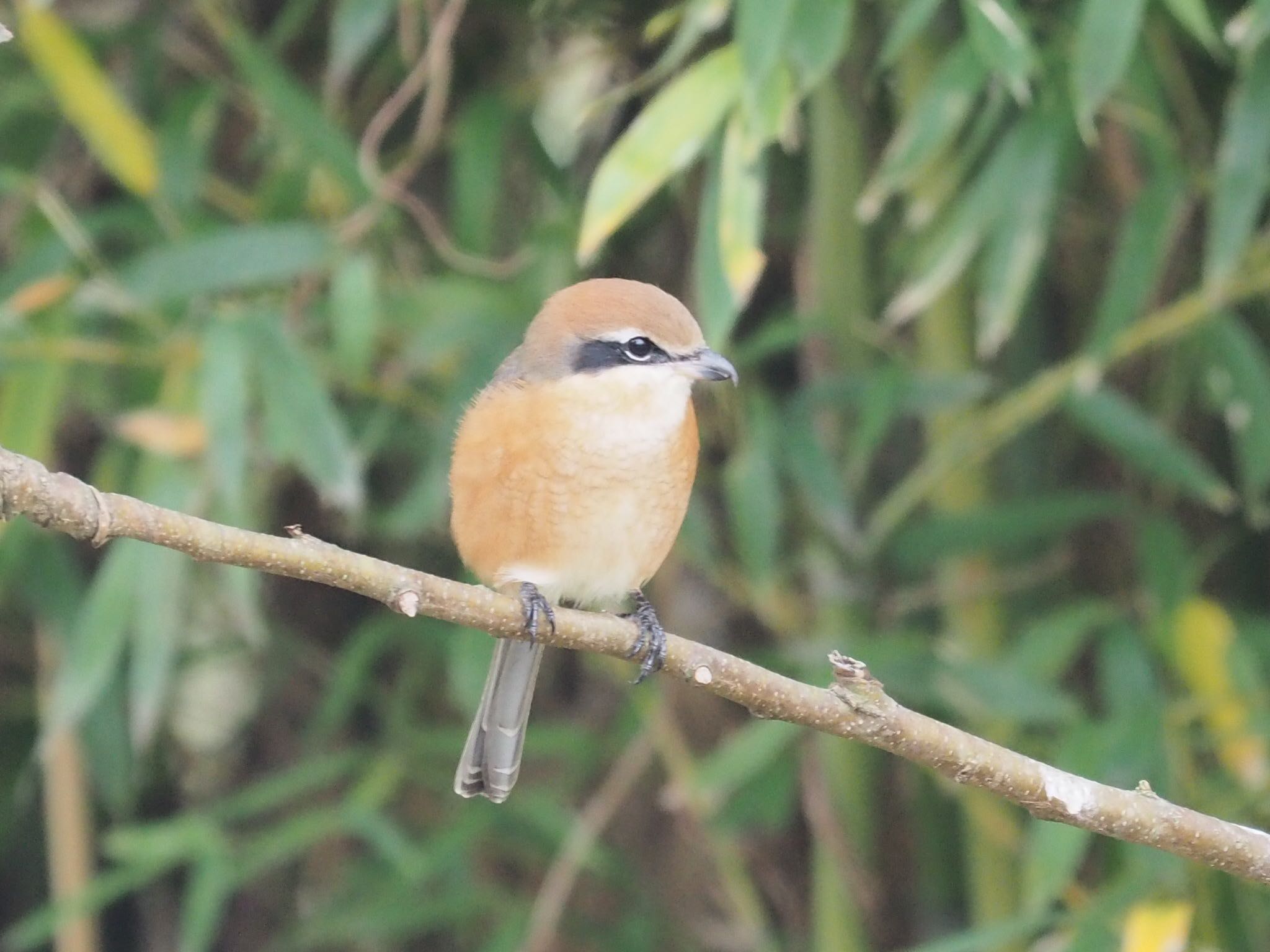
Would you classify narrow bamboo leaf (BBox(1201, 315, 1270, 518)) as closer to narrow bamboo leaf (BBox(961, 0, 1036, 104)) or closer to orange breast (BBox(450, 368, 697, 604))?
Result: narrow bamboo leaf (BBox(961, 0, 1036, 104))

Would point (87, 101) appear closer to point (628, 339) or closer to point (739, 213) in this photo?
point (628, 339)

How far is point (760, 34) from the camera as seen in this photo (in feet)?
7.66

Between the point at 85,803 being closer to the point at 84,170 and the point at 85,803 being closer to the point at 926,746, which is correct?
the point at 84,170

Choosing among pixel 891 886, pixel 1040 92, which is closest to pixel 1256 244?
pixel 1040 92

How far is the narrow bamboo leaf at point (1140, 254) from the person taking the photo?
112 inches

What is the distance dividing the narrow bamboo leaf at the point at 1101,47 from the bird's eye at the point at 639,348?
686mm

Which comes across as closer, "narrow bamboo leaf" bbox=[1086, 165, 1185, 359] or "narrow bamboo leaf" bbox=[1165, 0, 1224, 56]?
"narrow bamboo leaf" bbox=[1165, 0, 1224, 56]

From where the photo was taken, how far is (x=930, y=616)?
3490 mm

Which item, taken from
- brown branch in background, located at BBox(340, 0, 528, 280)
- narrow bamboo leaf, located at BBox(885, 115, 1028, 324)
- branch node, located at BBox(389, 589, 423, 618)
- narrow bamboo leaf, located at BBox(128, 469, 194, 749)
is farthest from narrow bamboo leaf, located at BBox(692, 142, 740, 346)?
narrow bamboo leaf, located at BBox(128, 469, 194, 749)

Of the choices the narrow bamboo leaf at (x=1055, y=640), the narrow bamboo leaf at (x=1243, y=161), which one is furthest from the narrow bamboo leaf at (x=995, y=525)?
the narrow bamboo leaf at (x=1243, y=161)

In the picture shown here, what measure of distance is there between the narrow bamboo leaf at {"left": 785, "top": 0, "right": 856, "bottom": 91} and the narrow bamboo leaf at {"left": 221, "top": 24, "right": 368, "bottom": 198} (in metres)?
0.97

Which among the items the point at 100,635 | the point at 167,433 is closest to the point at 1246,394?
the point at 167,433

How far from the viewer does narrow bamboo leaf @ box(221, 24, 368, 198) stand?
307 cm

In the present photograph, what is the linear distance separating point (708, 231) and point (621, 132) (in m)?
0.95
